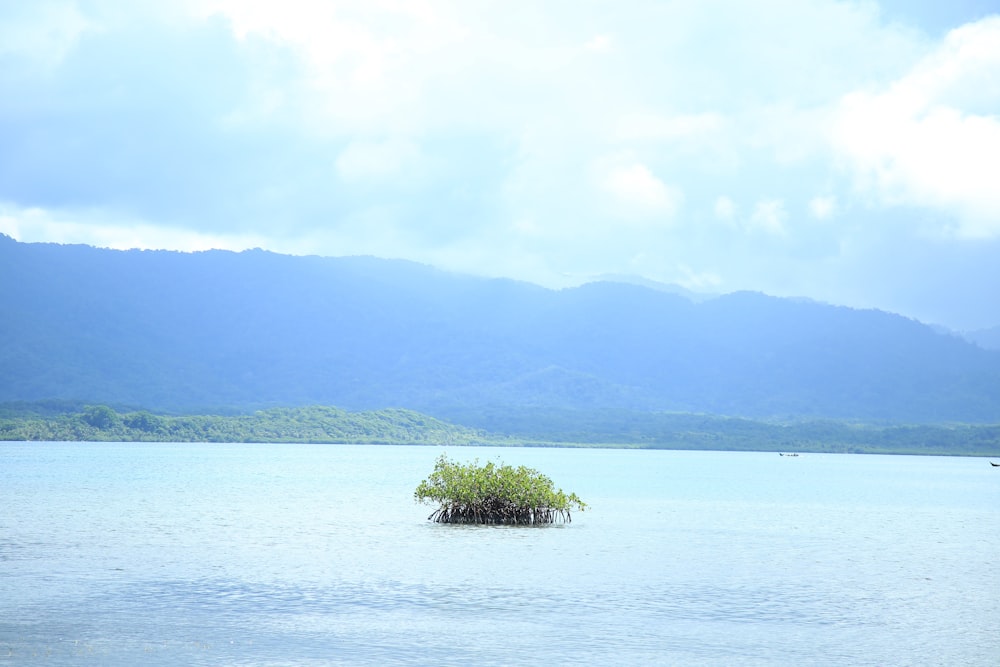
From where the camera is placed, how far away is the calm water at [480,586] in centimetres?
2619

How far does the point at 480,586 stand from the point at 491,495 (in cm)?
1760

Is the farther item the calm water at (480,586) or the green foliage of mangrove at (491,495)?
the green foliage of mangrove at (491,495)

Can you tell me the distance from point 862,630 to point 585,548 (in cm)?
1892

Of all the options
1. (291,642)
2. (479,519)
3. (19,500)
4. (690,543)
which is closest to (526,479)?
(479,519)

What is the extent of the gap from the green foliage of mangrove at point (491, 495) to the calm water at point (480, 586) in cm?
124

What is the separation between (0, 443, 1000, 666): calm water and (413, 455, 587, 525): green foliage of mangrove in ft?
4.08

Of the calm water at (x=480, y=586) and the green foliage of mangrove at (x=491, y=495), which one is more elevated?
the green foliage of mangrove at (x=491, y=495)

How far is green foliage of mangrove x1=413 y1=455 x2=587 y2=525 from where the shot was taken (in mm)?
53188

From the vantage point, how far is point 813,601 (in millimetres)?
34500

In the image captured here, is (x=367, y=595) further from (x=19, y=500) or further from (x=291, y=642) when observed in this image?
(x=19, y=500)

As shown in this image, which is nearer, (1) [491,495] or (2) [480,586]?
(2) [480,586]

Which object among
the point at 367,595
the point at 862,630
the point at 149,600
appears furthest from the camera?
the point at 367,595

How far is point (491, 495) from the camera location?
5353cm

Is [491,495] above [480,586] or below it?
above
